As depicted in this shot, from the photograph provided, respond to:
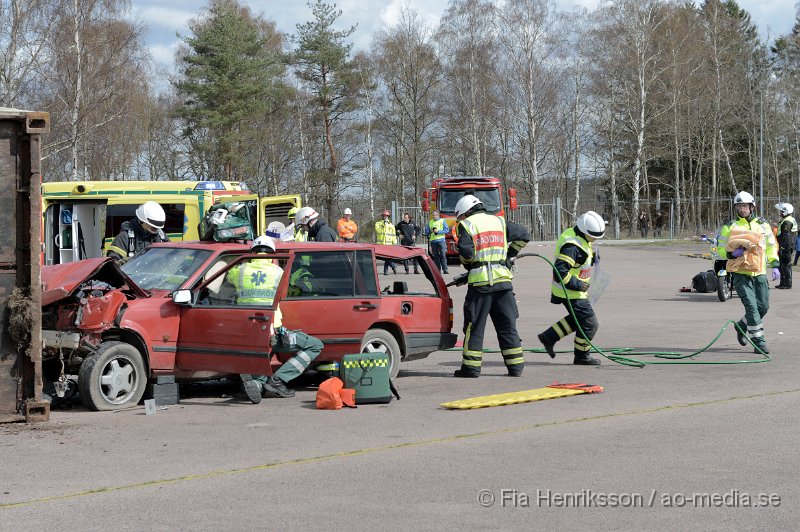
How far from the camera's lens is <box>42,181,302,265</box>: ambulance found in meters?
20.8

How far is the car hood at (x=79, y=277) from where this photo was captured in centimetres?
884

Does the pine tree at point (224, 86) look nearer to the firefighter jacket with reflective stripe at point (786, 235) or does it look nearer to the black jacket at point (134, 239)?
the firefighter jacket with reflective stripe at point (786, 235)

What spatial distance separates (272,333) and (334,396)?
865 millimetres

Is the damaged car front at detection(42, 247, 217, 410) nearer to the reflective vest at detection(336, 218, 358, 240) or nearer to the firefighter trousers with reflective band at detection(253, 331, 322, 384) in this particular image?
the firefighter trousers with reflective band at detection(253, 331, 322, 384)

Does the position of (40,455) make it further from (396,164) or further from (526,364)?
(396,164)

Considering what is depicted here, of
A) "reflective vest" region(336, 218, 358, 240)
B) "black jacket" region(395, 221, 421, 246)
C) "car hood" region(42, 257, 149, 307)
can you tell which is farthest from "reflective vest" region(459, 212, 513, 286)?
"black jacket" region(395, 221, 421, 246)

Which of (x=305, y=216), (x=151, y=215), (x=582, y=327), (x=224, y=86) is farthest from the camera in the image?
(x=224, y=86)

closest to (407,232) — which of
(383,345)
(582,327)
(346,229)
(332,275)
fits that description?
(346,229)

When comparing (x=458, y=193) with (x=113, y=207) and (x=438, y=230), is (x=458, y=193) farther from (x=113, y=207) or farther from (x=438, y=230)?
(x=113, y=207)

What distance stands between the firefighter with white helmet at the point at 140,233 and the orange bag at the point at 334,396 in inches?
161

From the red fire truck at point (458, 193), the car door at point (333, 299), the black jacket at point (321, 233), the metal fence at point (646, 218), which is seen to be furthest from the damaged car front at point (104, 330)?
the metal fence at point (646, 218)

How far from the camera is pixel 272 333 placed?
371 inches

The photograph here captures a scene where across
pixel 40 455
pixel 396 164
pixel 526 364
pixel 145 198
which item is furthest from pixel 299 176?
pixel 40 455

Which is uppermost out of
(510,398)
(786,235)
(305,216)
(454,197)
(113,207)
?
(454,197)
